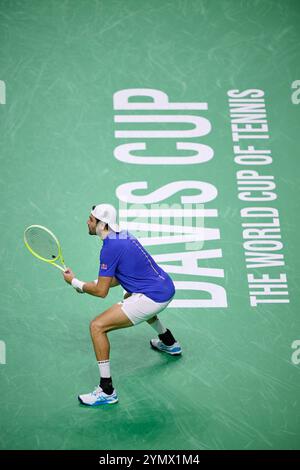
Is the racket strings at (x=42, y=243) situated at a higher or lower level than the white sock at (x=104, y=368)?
higher

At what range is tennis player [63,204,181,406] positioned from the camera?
272 inches

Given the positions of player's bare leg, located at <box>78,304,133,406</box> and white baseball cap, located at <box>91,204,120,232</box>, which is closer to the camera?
player's bare leg, located at <box>78,304,133,406</box>

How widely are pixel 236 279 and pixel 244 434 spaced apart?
2.35 m

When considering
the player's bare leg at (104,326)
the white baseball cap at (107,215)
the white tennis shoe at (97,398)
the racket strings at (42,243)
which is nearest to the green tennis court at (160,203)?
the white tennis shoe at (97,398)

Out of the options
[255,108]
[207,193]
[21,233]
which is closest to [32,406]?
[21,233]

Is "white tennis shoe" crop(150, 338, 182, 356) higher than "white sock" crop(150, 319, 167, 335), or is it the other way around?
"white sock" crop(150, 319, 167, 335)

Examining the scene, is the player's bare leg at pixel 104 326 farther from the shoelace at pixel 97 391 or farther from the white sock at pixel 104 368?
the shoelace at pixel 97 391

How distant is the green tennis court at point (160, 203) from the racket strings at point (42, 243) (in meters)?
0.92

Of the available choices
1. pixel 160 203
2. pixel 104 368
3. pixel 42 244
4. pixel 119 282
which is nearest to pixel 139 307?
pixel 119 282

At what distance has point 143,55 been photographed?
10984mm

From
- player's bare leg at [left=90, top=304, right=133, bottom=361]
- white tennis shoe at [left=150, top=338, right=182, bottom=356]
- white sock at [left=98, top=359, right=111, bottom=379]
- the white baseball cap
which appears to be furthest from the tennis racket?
white tennis shoe at [left=150, top=338, right=182, bottom=356]

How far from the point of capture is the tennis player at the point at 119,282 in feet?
22.7

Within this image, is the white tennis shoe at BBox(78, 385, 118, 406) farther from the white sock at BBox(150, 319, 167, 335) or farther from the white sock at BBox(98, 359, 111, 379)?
the white sock at BBox(150, 319, 167, 335)

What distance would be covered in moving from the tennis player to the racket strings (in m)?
0.41
